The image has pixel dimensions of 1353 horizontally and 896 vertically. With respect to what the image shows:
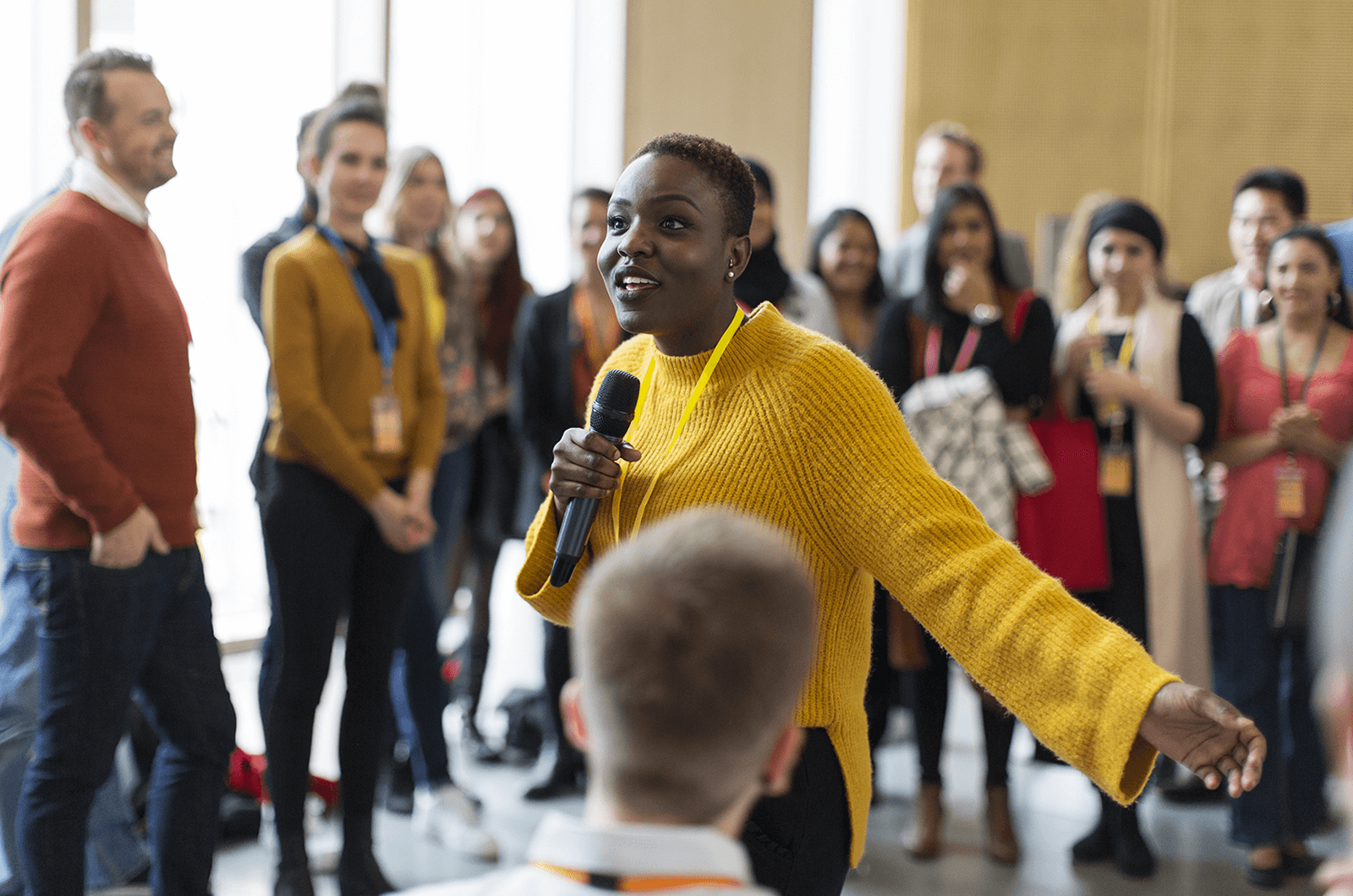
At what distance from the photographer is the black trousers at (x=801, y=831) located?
1460 mm

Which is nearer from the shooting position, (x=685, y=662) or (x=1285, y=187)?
(x=685, y=662)

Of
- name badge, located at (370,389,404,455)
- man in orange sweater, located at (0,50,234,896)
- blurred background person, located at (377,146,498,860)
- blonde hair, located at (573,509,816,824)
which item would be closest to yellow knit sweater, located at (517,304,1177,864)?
blonde hair, located at (573,509,816,824)

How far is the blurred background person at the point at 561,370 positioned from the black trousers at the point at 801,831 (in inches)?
96.6

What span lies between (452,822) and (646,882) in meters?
2.78

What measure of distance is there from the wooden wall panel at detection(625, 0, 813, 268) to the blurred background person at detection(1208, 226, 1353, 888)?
3757 mm

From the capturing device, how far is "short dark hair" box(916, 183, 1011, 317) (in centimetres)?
376

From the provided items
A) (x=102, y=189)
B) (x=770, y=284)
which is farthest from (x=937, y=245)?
(x=102, y=189)

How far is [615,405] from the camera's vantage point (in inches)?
61.8

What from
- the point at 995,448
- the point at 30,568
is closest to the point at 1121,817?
the point at 995,448

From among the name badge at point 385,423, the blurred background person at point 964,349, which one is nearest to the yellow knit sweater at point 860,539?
the name badge at point 385,423

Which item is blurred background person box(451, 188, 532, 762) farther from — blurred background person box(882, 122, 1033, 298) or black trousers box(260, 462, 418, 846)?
blurred background person box(882, 122, 1033, 298)

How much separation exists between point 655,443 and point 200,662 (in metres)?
1.55

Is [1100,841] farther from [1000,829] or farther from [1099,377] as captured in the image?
[1099,377]

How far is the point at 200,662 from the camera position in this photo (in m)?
2.64
